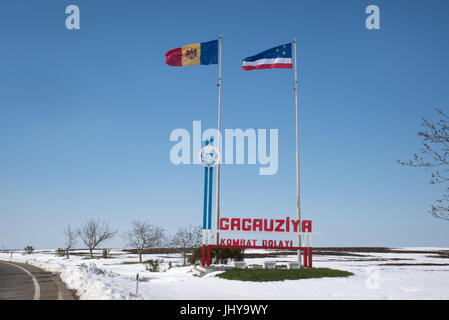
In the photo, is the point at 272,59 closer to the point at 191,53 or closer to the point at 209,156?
the point at 191,53

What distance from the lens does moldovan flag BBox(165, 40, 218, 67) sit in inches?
1129

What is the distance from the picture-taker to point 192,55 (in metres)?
28.7

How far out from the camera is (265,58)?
91.8 ft

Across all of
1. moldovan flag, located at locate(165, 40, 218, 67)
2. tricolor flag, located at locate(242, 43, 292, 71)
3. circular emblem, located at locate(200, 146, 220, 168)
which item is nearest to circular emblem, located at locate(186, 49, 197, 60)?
moldovan flag, located at locate(165, 40, 218, 67)

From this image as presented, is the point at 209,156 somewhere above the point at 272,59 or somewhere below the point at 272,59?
below

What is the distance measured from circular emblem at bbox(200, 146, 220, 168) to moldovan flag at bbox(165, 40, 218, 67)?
276 inches

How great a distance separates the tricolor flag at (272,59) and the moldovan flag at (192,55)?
2.82 meters

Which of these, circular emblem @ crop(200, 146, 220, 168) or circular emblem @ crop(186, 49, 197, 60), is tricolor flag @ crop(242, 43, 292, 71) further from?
circular emblem @ crop(200, 146, 220, 168)

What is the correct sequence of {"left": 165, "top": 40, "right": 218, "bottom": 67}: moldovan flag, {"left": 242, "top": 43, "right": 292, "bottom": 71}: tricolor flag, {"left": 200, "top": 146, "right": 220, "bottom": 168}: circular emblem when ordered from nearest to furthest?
{"left": 200, "top": 146, "right": 220, "bottom": 168}: circular emblem, {"left": 242, "top": 43, "right": 292, "bottom": 71}: tricolor flag, {"left": 165, "top": 40, "right": 218, "bottom": 67}: moldovan flag

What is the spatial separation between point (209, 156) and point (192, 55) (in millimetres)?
8198

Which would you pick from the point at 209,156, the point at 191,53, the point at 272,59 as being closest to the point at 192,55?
the point at 191,53

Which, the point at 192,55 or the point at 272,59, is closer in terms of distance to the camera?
the point at 272,59

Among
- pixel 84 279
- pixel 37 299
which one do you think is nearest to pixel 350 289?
pixel 84 279
